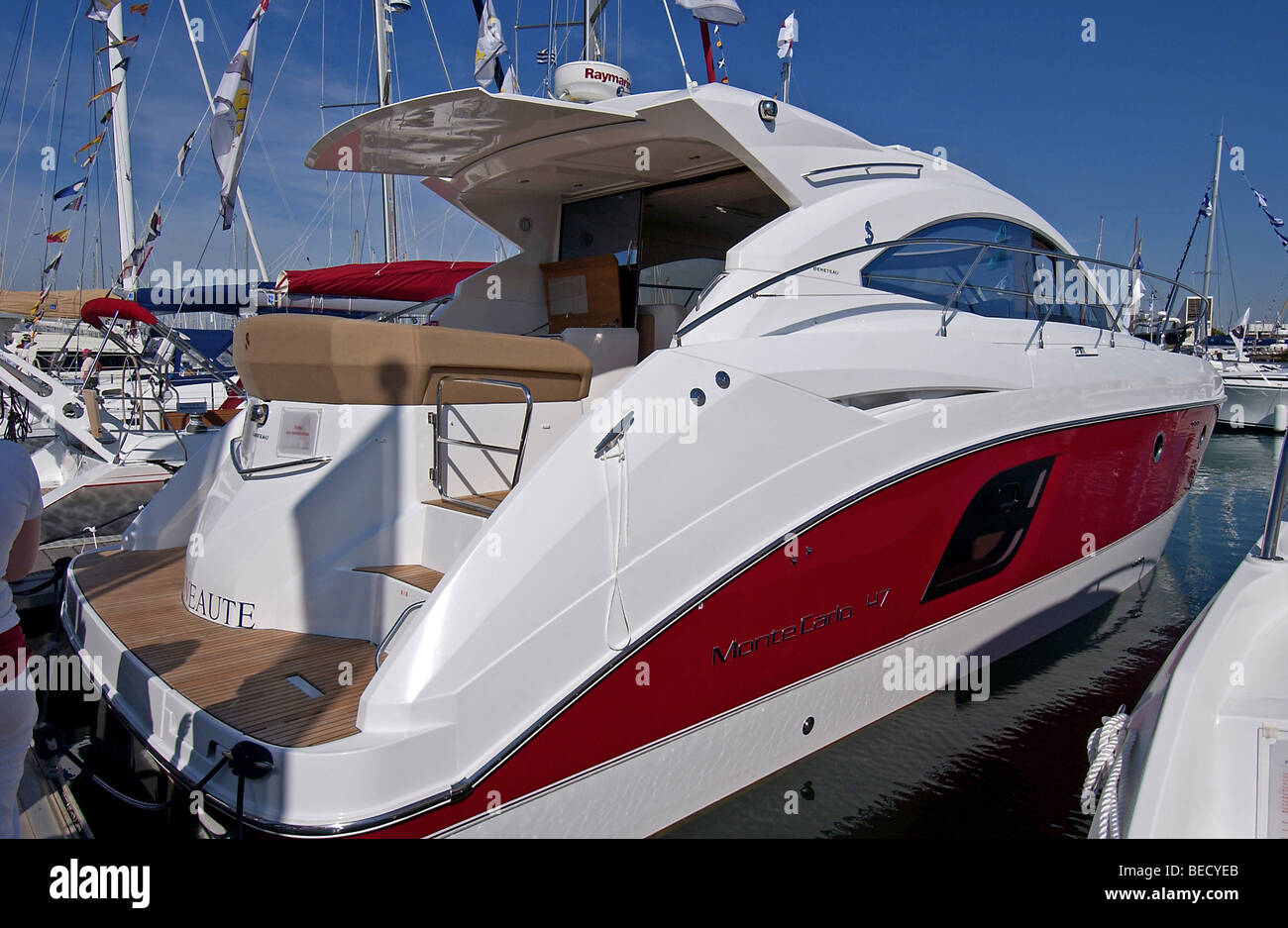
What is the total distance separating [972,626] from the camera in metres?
4.15

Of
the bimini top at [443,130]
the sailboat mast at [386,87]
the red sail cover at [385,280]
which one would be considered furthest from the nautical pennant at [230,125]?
the sailboat mast at [386,87]

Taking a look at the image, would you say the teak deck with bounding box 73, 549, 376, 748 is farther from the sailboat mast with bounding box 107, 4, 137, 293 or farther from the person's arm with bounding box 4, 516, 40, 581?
the sailboat mast with bounding box 107, 4, 137, 293

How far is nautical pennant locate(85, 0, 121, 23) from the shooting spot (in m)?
8.33

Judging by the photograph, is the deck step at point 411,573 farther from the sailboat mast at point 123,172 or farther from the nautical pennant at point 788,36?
Answer: the sailboat mast at point 123,172

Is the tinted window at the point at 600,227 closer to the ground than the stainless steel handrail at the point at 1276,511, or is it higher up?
higher up

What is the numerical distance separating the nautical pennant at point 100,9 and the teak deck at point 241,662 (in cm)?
734

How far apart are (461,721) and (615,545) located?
70 centimetres

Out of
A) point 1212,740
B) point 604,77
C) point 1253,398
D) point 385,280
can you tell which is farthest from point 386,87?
point 1253,398

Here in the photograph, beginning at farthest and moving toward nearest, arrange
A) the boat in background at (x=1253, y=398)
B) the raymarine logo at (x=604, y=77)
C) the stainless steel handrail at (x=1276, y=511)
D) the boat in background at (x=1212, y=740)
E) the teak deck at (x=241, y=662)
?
the boat in background at (x=1253, y=398), the raymarine logo at (x=604, y=77), the stainless steel handrail at (x=1276, y=511), the teak deck at (x=241, y=662), the boat in background at (x=1212, y=740)

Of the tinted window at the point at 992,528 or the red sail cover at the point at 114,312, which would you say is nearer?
the tinted window at the point at 992,528

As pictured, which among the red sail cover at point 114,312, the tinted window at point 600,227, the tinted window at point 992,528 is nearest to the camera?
the tinted window at point 992,528

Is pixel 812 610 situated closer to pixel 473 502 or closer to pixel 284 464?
pixel 473 502

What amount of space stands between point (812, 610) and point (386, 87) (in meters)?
12.8
